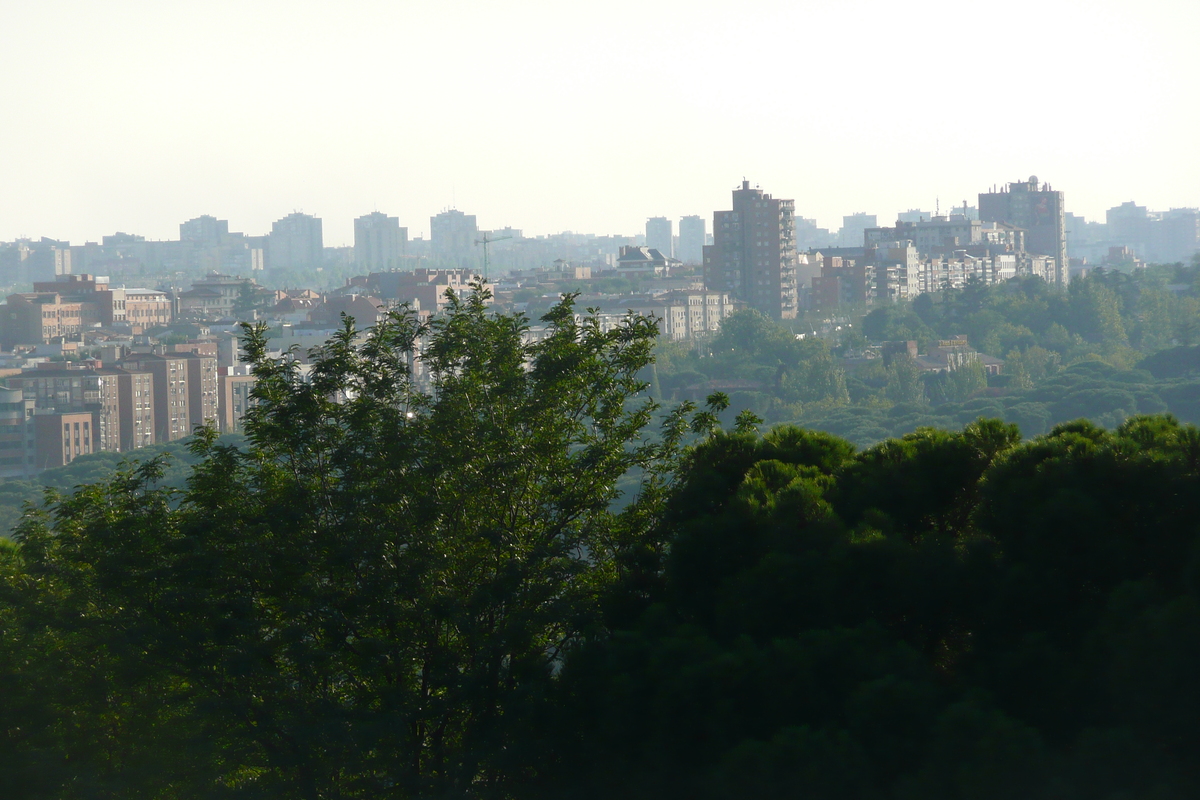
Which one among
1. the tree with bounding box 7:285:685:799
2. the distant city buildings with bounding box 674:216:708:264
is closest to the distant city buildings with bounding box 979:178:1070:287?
the distant city buildings with bounding box 674:216:708:264

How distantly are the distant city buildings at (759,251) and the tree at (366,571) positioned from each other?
236ft

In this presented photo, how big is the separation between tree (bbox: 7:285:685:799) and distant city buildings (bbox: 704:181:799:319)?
72.1 m

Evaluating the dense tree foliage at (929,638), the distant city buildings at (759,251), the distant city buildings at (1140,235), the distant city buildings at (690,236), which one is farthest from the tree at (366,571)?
the distant city buildings at (690,236)

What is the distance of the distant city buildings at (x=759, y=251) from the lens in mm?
79062

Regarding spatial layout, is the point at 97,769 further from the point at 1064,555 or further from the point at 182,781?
the point at 1064,555

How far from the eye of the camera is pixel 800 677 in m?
5.88

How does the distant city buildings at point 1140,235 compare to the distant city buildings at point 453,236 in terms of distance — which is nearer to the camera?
the distant city buildings at point 1140,235

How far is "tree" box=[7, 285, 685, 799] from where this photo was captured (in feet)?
22.8

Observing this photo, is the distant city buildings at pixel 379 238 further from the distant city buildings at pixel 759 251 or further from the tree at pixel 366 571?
the tree at pixel 366 571

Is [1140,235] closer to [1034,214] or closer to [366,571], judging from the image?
[1034,214]

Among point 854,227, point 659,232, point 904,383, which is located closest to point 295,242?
point 659,232

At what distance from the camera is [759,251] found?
80562mm

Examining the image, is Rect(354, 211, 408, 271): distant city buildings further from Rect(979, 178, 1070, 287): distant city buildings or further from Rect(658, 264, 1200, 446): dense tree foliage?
Rect(658, 264, 1200, 446): dense tree foliage

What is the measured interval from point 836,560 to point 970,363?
171 ft
